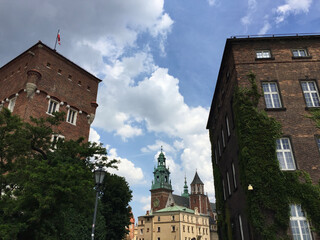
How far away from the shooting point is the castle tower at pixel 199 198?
4633 inches

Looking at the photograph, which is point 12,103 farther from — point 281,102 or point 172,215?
point 172,215

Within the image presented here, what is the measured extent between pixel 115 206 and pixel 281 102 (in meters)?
21.3

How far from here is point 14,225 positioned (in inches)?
501

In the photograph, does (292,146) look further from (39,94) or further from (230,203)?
(39,94)

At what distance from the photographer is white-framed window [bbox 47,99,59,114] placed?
90.8 ft

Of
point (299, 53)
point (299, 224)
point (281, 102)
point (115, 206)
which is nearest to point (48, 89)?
point (115, 206)

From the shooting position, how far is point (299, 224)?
1390cm

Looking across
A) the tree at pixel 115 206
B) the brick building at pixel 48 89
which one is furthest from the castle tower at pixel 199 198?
the brick building at pixel 48 89

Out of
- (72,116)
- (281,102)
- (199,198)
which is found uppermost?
(199,198)

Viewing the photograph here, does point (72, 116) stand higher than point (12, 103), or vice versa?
point (12, 103)

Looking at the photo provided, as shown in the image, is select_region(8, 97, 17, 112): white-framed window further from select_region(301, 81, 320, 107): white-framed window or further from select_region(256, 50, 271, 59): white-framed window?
select_region(301, 81, 320, 107): white-framed window

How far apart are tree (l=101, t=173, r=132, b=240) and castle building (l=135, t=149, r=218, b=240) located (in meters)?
57.1

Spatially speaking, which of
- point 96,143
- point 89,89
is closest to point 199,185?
point 89,89

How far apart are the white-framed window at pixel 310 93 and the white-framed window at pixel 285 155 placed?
3.37 metres
